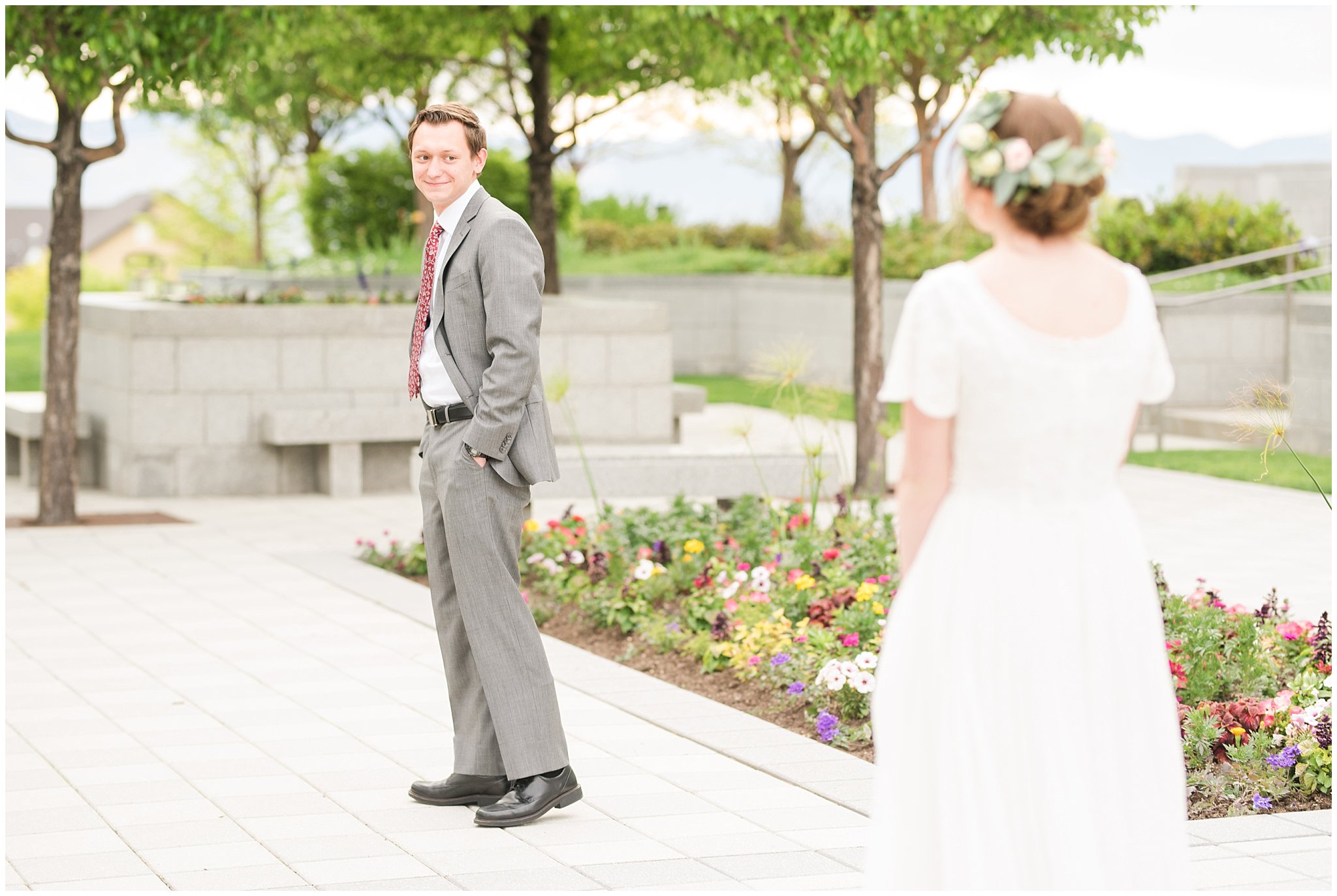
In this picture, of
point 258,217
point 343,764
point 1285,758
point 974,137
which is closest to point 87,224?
point 258,217

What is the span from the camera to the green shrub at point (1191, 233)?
20203mm

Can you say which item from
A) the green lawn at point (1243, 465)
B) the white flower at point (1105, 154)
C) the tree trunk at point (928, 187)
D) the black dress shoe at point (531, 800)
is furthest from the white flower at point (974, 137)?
the tree trunk at point (928, 187)

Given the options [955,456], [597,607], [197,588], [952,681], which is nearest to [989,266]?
[955,456]

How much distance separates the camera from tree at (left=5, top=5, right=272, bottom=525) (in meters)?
11.0

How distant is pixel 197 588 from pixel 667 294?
1655 cm

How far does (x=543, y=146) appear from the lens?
20.7 m

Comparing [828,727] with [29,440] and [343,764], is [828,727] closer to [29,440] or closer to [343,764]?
[343,764]

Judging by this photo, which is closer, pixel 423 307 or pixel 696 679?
pixel 423 307

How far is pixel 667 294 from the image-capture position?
83.3 feet

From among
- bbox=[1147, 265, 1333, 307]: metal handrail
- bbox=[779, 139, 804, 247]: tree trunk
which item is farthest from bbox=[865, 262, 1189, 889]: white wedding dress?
bbox=[779, 139, 804, 247]: tree trunk

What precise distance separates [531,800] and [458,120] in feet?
6.46

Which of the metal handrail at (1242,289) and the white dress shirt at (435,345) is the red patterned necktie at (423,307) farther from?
the metal handrail at (1242,289)

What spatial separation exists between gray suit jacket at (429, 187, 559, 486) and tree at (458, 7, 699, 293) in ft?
45.6

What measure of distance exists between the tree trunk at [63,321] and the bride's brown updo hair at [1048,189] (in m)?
9.69
